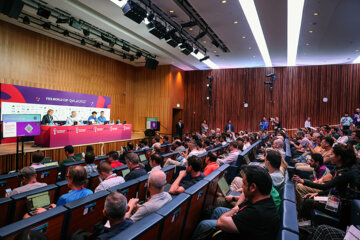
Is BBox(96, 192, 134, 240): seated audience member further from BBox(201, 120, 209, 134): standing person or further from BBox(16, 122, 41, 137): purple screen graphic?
BBox(201, 120, 209, 134): standing person

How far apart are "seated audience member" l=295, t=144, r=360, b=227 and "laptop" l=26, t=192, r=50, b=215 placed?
285 cm

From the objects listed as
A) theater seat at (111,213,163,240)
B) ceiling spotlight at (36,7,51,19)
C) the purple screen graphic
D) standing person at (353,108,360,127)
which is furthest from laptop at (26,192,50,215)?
standing person at (353,108,360,127)

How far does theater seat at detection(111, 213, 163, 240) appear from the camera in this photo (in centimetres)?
122

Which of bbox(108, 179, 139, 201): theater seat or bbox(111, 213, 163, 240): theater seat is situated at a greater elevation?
bbox(111, 213, 163, 240): theater seat

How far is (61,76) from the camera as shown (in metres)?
9.54

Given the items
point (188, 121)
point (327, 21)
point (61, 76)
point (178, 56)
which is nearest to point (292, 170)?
point (327, 21)

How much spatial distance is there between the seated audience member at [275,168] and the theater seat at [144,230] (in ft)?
5.46

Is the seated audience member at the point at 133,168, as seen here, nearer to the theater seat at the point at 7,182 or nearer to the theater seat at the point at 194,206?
the theater seat at the point at 194,206

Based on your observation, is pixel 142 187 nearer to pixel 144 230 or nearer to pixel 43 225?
pixel 43 225

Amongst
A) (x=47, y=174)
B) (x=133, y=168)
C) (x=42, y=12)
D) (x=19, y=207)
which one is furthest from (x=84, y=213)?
(x=42, y=12)

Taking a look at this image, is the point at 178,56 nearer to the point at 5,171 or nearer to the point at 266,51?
the point at 266,51

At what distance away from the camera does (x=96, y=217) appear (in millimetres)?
2059

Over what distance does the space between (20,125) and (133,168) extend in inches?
136

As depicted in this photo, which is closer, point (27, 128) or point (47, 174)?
point (47, 174)
